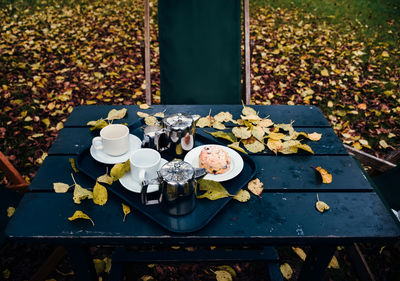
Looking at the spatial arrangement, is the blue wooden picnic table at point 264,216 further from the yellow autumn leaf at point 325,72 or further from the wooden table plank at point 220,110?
the yellow autumn leaf at point 325,72

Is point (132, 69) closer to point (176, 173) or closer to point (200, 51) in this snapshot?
point (200, 51)

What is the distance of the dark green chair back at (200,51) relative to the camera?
2355 mm

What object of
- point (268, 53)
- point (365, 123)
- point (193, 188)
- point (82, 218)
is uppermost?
point (268, 53)

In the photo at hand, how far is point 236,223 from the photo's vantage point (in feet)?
3.60

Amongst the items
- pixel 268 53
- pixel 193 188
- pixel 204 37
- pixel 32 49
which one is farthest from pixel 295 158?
pixel 32 49

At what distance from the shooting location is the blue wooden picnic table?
3.45 feet

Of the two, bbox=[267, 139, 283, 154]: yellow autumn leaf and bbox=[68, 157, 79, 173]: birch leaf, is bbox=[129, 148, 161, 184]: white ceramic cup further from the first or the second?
bbox=[267, 139, 283, 154]: yellow autumn leaf

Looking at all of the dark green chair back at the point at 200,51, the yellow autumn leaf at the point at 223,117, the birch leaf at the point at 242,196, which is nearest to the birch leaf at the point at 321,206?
the birch leaf at the point at 242,196

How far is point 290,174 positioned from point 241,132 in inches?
14.1

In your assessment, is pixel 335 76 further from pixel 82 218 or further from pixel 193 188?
pixel 82 218

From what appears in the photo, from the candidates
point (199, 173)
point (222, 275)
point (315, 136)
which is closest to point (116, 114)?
point (199, 173)

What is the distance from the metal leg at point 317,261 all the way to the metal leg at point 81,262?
106cm

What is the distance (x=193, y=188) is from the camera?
107cm

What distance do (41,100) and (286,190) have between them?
328 cm
